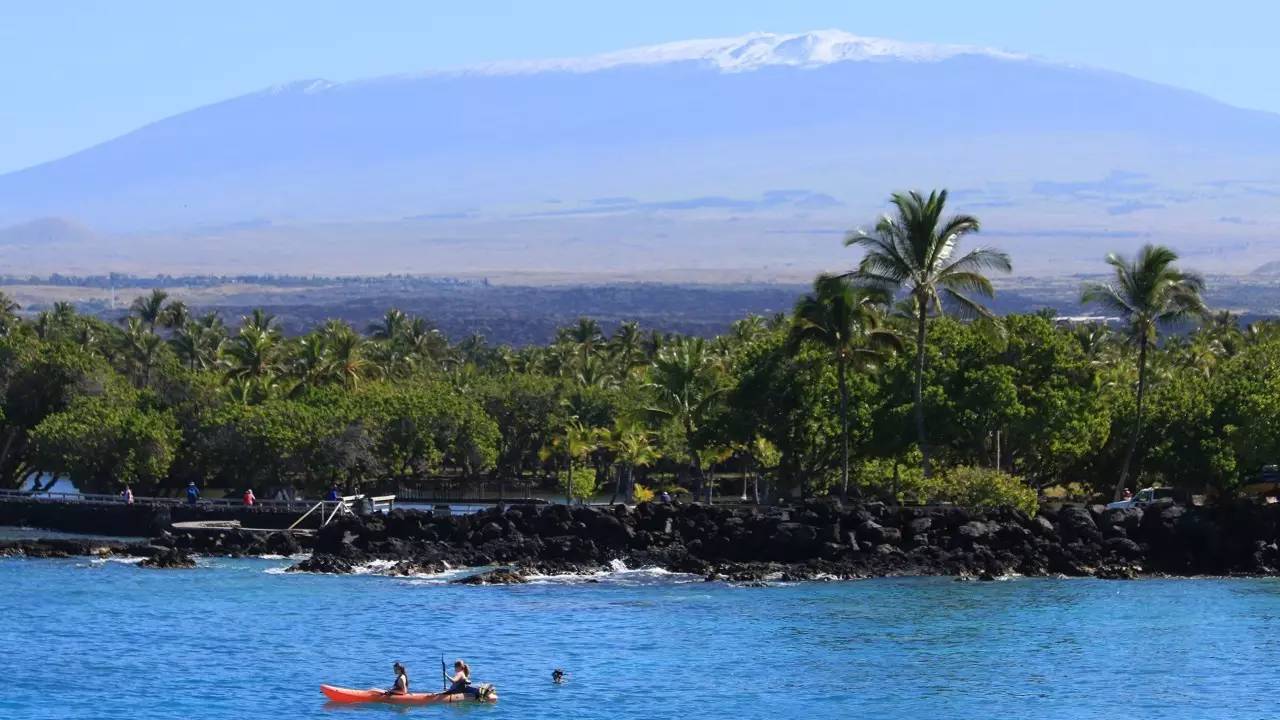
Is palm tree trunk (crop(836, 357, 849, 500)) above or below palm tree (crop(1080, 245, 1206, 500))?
below

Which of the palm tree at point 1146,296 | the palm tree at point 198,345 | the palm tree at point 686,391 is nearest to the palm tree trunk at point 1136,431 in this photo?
the palm tree at point 1146,296

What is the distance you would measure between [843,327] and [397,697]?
27.8 metres

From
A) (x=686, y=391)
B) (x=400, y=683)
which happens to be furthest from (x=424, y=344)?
(x=400, y=683)

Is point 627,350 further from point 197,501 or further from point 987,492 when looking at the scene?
point 987,492

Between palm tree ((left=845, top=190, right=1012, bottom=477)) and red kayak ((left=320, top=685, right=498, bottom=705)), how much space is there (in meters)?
26.2

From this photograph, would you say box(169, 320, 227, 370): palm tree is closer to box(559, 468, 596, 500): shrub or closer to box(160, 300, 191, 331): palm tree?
box(160, 300, 191, 331): palm tree

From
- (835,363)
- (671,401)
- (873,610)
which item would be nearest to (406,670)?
(873,610)

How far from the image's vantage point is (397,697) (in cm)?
4366

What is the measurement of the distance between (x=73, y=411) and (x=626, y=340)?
5299 cm

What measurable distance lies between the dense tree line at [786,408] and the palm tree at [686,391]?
146mm

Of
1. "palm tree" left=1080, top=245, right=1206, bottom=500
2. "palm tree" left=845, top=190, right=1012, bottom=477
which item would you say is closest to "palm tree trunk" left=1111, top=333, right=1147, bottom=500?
"palm tree" left=1080, top=245, right=1206, bottom=500

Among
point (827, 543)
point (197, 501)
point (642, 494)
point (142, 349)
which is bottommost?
point (197, 501)

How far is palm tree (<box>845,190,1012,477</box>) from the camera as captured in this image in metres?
65.3

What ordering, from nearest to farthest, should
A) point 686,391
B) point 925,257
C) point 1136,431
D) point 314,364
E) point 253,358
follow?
point 925,257, point 1136,431, point 686,391, point 253,358, point 314,364
